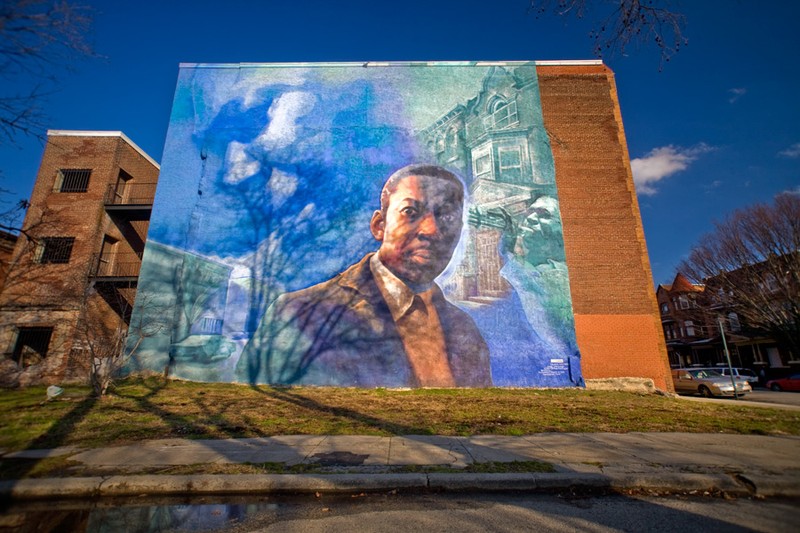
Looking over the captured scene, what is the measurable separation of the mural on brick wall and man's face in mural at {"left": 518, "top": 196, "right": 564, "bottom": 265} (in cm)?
6

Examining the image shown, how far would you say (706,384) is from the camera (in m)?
19.5

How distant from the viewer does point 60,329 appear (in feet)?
57.4

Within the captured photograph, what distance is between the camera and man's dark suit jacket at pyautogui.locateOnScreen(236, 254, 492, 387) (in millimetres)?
14695

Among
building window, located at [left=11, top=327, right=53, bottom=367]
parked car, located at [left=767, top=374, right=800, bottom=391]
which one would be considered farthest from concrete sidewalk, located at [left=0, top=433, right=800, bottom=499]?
parked car, located at [left=767, top=374, right=800, bottom=391]

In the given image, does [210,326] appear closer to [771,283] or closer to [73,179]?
[73,179]

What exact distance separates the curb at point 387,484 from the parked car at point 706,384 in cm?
1822

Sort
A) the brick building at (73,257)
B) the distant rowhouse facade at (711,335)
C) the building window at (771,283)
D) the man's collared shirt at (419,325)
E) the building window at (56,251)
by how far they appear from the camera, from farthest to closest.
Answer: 1. the distant rowhouse facade at (711,335)
2. the building window at (771,283)
3. the building window at (56,251)
4. the brick building at (73,257)
5. the man's collared shirt at (419,325)

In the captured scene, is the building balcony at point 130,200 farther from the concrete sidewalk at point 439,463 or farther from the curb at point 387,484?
the curb at point 387,484

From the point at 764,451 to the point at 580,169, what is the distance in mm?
13664

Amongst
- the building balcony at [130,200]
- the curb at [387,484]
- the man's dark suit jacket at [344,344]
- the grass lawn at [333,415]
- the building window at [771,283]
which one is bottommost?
the curb at [387,484]

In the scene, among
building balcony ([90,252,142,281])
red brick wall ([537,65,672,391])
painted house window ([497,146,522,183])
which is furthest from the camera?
building balcony ([90,252,142,281])

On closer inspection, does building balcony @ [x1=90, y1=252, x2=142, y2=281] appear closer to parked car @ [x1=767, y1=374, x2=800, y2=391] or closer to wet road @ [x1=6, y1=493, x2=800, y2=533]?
wet road @ [x1=6, y1=493, x2=800, y2=533]

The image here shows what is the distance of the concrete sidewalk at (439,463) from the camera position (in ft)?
15.1

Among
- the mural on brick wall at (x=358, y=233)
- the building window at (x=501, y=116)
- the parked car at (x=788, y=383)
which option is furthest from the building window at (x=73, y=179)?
the parked car at (x=788, y=383)
